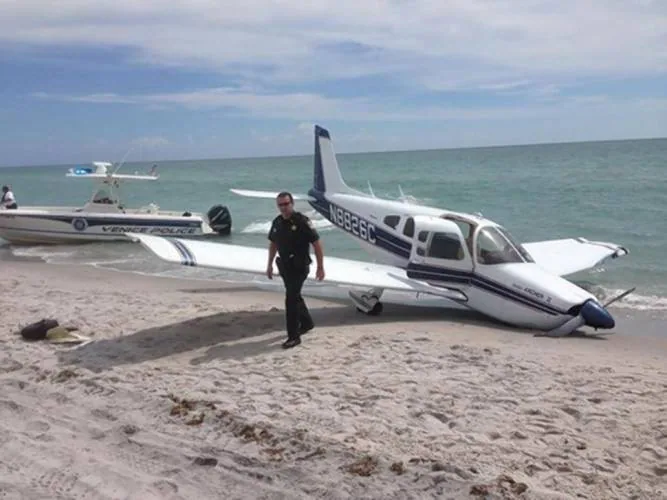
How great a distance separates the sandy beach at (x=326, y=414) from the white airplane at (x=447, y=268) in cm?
54

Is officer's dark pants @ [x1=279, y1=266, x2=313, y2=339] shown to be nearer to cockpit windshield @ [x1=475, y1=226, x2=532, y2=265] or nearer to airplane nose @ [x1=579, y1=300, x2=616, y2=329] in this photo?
cockpit windshield @ [x1=475, y1=226, x2=532, y2=265]

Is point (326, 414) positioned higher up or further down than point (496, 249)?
further down

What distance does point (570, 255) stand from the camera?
44.8 feet

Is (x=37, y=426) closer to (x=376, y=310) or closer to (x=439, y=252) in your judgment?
(x=376, y=310)

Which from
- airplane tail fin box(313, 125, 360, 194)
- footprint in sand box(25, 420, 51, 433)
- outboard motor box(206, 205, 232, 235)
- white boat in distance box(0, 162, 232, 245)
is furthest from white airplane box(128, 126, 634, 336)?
outboard motor box(206, 205, 232, 235)

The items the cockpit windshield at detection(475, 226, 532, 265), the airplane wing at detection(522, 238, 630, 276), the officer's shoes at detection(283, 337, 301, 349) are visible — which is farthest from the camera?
the airplane wing at detection(522, 238, 630, 276)

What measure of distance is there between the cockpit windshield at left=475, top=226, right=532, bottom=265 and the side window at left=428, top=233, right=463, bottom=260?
307 millimetres

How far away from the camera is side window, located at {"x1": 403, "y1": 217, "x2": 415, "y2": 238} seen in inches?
434

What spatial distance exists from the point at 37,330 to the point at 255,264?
114 inches

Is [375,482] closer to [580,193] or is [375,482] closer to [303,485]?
[303,485]

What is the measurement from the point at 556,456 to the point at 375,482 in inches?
50.7

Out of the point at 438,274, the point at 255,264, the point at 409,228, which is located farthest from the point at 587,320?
the point at 255,264

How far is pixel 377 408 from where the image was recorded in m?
5.67

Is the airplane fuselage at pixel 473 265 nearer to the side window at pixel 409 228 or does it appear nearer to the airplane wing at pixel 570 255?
the side window at pixel 409 228
